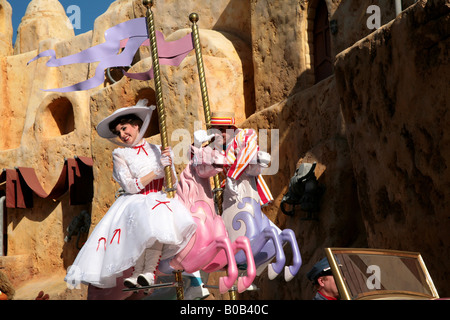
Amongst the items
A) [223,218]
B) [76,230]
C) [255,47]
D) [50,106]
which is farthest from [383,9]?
[50,106]

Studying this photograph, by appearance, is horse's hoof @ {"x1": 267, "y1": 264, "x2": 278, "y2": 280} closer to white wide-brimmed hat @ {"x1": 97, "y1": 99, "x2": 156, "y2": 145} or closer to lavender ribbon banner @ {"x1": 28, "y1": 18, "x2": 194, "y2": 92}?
white wide-brimmed hat @ {"x1": 97, "y1": 99, "x2": 156, "y2": 145}

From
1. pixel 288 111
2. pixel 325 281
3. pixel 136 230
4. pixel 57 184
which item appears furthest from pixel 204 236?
pixel 57 184

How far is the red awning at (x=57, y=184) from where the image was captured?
16266mm

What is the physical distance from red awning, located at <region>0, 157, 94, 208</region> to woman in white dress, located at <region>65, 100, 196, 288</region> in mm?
9782

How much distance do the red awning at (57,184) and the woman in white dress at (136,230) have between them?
9.78 m

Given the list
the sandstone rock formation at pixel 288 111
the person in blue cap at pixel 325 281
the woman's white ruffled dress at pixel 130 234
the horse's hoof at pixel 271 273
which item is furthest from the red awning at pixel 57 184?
the person in blue cap at pixel 325 281

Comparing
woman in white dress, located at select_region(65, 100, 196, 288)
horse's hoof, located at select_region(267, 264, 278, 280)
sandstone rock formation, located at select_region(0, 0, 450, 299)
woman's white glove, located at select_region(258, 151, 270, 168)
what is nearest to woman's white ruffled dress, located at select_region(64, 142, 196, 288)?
woman in white dress, located at select_region(65, 100, 196, 288)

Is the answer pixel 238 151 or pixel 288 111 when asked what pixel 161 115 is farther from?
pixel 288 111

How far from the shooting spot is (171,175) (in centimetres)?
661

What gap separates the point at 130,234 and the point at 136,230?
8 cm

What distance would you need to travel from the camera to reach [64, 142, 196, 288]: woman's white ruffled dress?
5988 mm

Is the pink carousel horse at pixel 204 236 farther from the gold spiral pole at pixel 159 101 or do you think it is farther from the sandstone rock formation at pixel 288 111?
the sandstone rock formation at pixel 288 111
